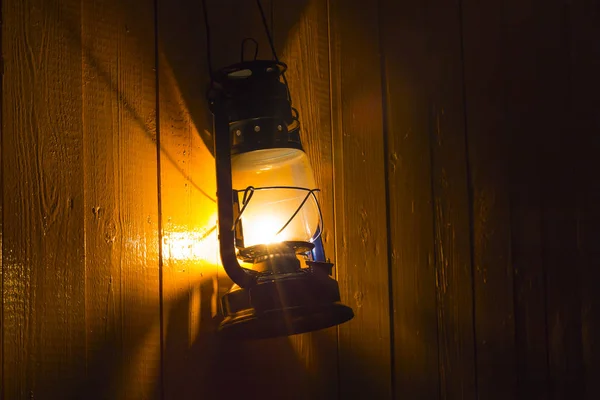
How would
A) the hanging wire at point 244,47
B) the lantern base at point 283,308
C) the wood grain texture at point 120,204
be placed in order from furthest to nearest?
the hanging wire at point 244,47 → the wood grain texture at point 120,204 → the lantern base at point 283,308

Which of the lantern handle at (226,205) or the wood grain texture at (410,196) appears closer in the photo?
the lantern handle at (226,205)

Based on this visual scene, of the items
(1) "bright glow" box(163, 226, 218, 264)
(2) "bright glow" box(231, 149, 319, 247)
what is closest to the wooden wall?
(1) "bright glow" box(163, 226, 218, 264)

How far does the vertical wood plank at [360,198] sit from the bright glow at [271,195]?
17 centimetres

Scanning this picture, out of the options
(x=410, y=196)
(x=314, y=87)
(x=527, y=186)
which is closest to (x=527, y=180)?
(x=527, y=186)

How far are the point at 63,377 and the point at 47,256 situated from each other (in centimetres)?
19

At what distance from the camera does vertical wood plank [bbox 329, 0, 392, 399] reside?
1087 millimetres

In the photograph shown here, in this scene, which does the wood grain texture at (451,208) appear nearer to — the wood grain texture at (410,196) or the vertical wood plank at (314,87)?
the wood grain texture at (410,196)

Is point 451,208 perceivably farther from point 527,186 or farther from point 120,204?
point 120,204

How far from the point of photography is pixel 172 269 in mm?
980

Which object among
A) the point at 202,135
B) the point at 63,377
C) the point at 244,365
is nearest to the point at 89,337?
the point at 63,377

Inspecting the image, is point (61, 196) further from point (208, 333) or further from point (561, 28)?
point (561, 28)

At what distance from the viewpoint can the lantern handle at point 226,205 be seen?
85 cm

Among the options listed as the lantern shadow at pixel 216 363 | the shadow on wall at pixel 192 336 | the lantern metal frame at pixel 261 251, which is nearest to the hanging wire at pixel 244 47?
the shadow on wall at pixel 192 336

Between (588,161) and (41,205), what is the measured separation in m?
1.05
